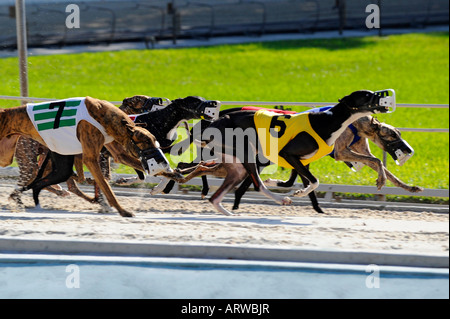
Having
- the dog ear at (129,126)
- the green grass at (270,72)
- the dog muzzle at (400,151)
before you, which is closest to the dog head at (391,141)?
the dog muzzle at (400,151)

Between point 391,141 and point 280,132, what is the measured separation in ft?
4.74

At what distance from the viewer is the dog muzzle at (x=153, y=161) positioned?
6.82m

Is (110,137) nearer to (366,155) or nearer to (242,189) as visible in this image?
(242,189)

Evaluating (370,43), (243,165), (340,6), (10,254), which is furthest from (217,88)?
(10,254)

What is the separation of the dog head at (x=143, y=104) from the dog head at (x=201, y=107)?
1.72 ft

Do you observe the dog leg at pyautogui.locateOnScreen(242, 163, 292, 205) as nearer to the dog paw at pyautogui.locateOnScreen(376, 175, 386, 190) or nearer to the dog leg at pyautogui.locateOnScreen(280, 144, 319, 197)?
the dog leg at pyautogui.locateOnScreen(280, 144, 319, 197)

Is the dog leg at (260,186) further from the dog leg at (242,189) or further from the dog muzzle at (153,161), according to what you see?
the dog muzzle at (153,161)

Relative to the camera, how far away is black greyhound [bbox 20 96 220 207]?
24.6 feet

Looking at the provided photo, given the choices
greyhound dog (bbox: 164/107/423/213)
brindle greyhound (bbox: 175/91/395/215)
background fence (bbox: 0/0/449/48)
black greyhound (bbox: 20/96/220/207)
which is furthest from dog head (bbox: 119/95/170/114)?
background fence (bbox: 0/0/449/48)

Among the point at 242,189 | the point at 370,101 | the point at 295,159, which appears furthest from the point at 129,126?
the point at 370,101
